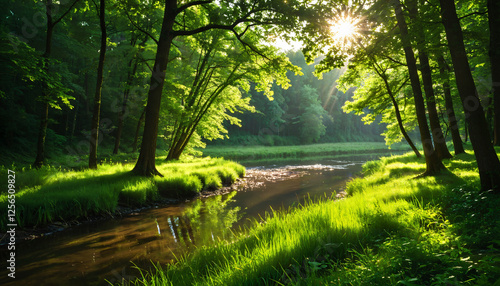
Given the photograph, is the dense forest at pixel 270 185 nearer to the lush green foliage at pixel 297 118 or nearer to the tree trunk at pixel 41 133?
the tree trunk at pixel 41 133

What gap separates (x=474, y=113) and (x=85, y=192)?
9.29 metres

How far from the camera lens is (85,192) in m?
7.10

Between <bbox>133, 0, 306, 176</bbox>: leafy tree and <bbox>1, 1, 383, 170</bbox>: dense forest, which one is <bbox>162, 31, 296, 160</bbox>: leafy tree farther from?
<bbox>133, 0, 306, 176</bbox>: leafy tree

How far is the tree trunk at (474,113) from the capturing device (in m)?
4.66

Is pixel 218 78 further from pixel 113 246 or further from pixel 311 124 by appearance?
pixel 311 124

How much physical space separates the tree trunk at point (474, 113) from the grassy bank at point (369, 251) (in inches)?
18.2

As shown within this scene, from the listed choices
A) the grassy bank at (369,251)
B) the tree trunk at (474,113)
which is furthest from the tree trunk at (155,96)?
the tree trunk at (474,113)

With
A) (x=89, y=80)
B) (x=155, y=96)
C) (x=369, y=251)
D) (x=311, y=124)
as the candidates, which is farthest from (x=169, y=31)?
(x=311, y=124)

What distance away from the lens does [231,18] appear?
912 centimetres

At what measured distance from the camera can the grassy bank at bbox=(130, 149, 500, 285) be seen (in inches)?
88.1

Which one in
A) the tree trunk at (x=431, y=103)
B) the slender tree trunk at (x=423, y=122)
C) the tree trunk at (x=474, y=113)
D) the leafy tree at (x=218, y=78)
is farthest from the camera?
the leafy tree at (x=218, y=78)

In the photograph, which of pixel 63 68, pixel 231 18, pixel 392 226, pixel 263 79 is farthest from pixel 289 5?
pixel 63 68

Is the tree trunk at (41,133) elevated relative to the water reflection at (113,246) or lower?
elevated

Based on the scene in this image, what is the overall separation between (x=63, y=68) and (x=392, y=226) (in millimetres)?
22084
